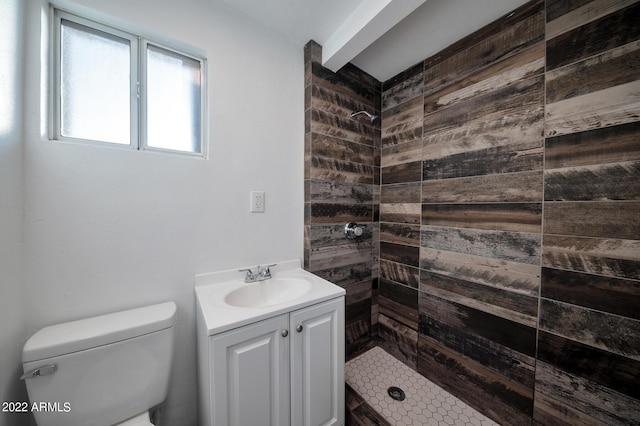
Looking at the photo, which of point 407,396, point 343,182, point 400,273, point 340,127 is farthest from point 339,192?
point 407,396

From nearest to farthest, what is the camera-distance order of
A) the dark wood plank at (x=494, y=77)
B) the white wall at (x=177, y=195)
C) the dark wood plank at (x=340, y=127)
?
the white wall at (x=177, y=195) → the dark wood plank at (x=494, y=77) → the dark wood plank at (x=340, y=127)

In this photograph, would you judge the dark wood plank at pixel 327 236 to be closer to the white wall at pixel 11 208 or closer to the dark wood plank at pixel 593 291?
the dark wood plank at pixel 593 291

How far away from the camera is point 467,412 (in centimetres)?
116

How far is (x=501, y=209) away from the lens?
109cm

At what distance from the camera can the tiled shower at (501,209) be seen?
0.82 m

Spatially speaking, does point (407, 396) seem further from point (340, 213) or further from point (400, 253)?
point (340, 213)

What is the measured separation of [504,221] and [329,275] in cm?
109

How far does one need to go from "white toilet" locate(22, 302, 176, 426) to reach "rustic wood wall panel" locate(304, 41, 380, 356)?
0.85 meters

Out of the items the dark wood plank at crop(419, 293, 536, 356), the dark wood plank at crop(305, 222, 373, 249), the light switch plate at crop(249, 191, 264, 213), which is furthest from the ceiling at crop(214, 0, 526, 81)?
the dark wood plank at crop(419, 293, 536, 356)

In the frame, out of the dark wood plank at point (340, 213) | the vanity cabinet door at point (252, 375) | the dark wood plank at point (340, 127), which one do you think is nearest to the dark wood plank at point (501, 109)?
the dark wood plank at point (340, 127)

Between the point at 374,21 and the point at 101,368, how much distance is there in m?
1.95

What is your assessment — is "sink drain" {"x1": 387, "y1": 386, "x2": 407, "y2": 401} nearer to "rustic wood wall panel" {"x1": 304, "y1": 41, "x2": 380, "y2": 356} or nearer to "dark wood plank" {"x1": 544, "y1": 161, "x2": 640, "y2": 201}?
"rustic wood wall panel" {"x1": 304, "y1": 41, "x2": 380, "y2": 356}

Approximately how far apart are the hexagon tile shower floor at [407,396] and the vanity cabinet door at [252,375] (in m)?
0.68

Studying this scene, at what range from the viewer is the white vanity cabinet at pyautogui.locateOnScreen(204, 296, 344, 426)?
0.73 meters
